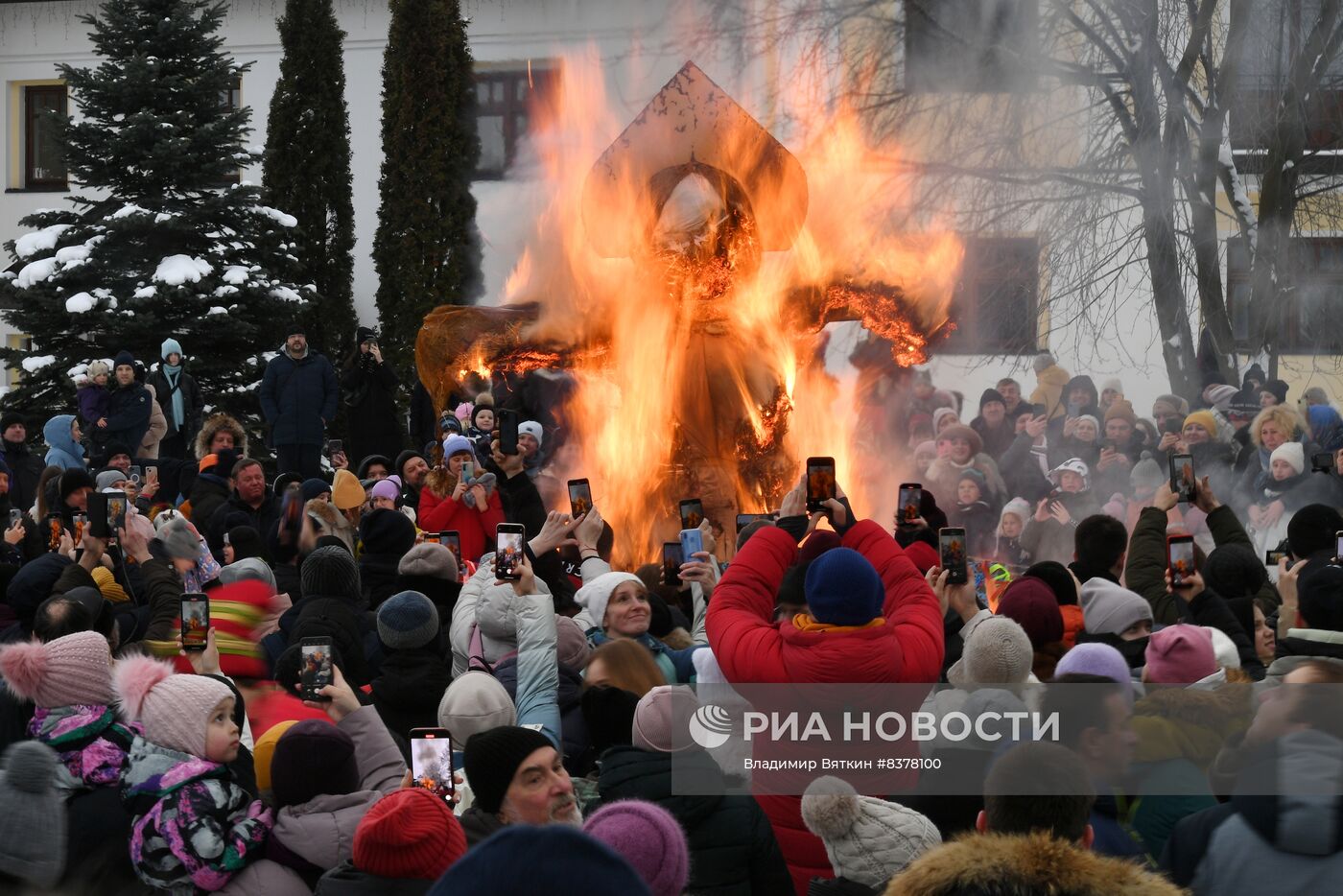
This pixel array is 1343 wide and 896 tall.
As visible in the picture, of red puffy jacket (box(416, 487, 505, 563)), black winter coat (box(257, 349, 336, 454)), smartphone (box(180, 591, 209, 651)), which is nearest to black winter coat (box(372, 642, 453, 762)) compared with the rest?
smartphone (box(180, 591, 209, 651))

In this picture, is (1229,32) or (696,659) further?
(1229,32)

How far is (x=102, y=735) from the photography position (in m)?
4.52

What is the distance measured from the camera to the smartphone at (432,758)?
Answer: 4.81 metres

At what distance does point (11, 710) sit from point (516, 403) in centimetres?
1044

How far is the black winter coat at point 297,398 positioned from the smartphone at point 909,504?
318 inches

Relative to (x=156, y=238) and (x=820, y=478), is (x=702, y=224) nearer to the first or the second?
(x=820, y=478)

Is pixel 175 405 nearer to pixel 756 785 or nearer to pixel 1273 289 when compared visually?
pixel 1273 289

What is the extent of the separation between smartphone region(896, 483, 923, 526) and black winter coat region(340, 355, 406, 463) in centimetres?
855

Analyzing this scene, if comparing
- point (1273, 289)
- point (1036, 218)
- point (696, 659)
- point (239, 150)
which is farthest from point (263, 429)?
point (696, 659)

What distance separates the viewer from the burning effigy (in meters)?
12.3

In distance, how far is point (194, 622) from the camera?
5.80 meters

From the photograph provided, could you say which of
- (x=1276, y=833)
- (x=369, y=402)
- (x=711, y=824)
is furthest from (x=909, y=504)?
(x=369, y=402)

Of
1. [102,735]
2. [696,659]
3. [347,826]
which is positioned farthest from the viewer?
[696,659]

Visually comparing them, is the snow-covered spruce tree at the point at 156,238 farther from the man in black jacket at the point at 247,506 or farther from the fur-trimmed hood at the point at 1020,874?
the fur-trimmed hood at the point at 1020,874
